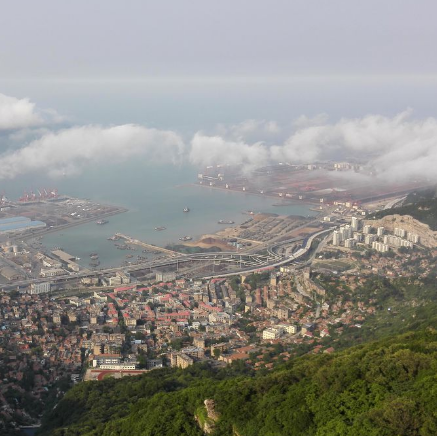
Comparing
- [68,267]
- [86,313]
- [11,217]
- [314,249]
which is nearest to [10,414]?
[86,313]

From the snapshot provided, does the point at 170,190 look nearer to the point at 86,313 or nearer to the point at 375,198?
the point at 375,198

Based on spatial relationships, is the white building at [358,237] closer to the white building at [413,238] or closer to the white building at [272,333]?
the white building at [413,238]

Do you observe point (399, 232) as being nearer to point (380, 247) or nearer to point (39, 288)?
point (380, 247)

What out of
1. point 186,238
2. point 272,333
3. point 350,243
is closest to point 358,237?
point 350,243

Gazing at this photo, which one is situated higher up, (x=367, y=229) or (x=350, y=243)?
(x=367, y=229)

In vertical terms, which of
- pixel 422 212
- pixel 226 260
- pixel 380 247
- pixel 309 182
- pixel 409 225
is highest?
pixel 309 182

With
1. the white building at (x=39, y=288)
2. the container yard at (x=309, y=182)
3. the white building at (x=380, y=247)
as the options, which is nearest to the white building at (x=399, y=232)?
the white building at (x=380, y=247)

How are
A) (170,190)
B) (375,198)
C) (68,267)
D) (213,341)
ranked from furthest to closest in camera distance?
(170,190), (375,198), (68,267), (213,341)

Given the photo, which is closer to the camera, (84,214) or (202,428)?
(202,428)

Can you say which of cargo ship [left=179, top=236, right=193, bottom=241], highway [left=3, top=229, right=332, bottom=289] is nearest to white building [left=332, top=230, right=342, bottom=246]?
highway [left=3, top=229, right=332, bottom=289]
